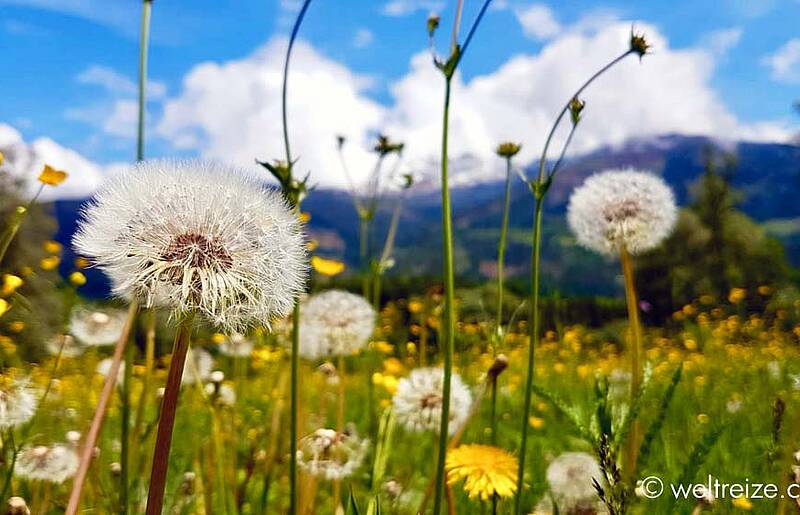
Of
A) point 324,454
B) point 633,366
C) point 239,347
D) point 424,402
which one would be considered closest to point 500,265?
point 633,366

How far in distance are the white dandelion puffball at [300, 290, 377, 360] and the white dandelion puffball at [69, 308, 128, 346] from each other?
694 mm

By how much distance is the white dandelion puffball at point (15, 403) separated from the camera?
4.46 ft

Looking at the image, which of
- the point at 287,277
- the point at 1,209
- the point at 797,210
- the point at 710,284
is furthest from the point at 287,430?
the point at 797,210

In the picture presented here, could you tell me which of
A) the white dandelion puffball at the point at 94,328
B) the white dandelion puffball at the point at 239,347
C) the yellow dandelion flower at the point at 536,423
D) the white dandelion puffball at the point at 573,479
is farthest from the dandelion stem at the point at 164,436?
the yellow dandelion flower at the point at 536,423

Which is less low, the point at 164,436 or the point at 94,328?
the point at 94,328

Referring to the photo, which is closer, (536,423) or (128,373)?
(128,373)

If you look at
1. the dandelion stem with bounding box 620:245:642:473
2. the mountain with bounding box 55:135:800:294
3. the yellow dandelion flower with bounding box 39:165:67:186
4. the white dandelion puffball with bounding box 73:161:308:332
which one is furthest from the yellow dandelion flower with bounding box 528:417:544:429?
the mountain with bounding box 55:135:800:294

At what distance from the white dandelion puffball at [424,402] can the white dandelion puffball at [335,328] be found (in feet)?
1.27

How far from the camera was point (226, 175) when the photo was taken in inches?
37.1

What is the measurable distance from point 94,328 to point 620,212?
193cm

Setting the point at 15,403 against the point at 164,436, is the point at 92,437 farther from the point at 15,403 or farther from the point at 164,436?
the point at 15,403

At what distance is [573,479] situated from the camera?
179cm

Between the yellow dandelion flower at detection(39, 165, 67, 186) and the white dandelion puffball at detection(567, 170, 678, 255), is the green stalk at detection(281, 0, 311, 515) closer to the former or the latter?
the yellow dandelion flower at detection(39, 165, 67, 186)

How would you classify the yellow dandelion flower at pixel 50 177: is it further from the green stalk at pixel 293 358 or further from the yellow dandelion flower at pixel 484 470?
the yellow dandelion flower at pixel 484 470
